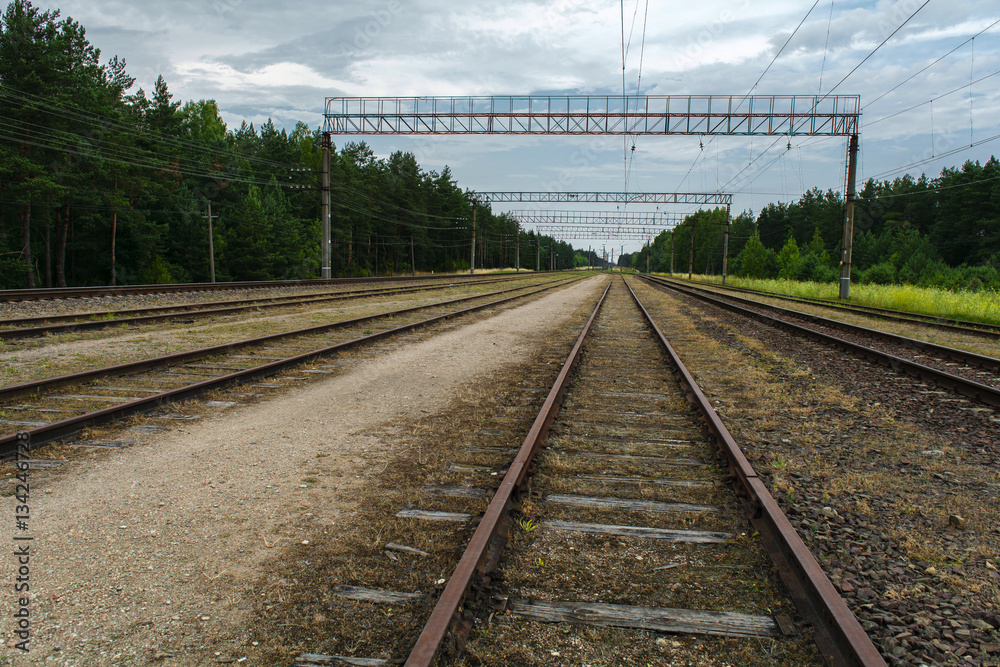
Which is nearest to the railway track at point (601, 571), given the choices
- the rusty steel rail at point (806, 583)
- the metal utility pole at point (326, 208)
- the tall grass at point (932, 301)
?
the rusty steel rail at point (806, 583)

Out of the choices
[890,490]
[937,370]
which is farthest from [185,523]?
[937,370]

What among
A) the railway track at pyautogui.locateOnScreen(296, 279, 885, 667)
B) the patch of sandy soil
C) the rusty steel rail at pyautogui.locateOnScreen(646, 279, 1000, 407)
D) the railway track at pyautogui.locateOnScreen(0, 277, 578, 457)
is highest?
the rusty steel rail at pyautogui.locateOnScreen(646, 279, 1000, 407)

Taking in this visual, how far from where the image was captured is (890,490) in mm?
4207

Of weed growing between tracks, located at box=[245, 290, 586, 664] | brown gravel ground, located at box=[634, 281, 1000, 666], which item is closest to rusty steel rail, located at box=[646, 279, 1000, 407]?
brown gravel ground, located at box=[634, 281, 1000, 666]

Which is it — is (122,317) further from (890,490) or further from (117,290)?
(890,490)

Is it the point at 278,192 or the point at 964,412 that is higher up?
the point at 278,192

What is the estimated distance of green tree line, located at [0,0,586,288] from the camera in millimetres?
34000

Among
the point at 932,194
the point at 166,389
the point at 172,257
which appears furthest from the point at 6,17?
the point at 932,194

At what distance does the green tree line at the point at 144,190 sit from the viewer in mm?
34000

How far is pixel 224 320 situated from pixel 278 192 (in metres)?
46.7

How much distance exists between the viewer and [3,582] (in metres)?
2.77

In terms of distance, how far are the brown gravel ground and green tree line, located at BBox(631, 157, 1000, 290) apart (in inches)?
1358

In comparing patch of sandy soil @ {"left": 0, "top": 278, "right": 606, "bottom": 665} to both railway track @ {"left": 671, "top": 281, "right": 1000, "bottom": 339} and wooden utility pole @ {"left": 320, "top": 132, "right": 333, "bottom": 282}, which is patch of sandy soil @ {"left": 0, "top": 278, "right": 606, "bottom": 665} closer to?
railway track @ {"left": 671, "top": 281, "right": 1000, "bottom": 339}

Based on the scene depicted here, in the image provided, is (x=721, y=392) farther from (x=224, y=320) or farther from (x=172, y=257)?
(x=172, y=257)
